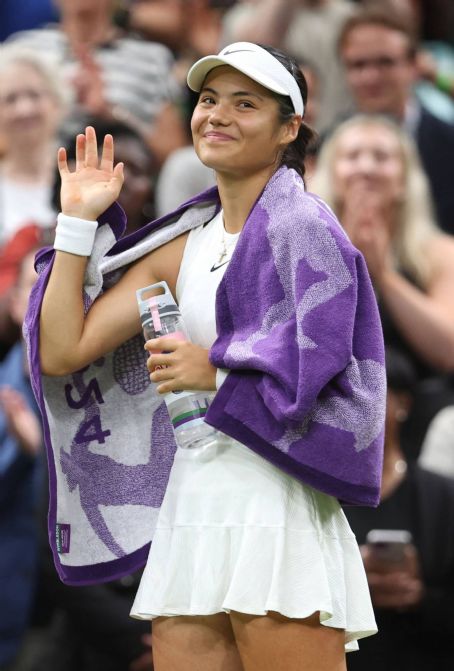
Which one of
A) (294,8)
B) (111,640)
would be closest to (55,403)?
(111,640)

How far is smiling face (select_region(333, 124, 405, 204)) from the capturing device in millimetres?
5316

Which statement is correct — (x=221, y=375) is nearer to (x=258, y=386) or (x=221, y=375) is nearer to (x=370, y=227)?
(x=258, y=386)

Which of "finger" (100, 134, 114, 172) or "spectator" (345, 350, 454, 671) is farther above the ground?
"finger" (100, 134, 114, 172)

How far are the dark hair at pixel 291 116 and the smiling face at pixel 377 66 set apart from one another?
3.16 meters

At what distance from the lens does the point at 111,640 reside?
457cm

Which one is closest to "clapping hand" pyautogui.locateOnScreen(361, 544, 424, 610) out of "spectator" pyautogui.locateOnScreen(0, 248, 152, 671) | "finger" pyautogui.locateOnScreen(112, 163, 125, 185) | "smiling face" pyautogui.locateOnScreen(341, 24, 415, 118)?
"spectator" pyautogui.locateOnScreen(0, 248, 152, 671)

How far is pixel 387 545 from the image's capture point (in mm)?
4324

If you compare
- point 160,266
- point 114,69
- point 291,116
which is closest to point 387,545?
point 160,266

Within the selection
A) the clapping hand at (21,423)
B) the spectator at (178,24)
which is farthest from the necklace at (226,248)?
the spectator at (178,24)

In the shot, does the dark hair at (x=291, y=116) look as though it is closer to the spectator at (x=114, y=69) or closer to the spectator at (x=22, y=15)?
the spectator at (x=114, y=69)

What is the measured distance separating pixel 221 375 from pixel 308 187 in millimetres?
2580

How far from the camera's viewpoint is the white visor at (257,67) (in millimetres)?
2904

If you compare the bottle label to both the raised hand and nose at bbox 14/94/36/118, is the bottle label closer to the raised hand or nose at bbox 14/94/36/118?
the raised hand

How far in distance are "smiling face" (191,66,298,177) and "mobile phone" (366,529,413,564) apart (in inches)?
67.2
